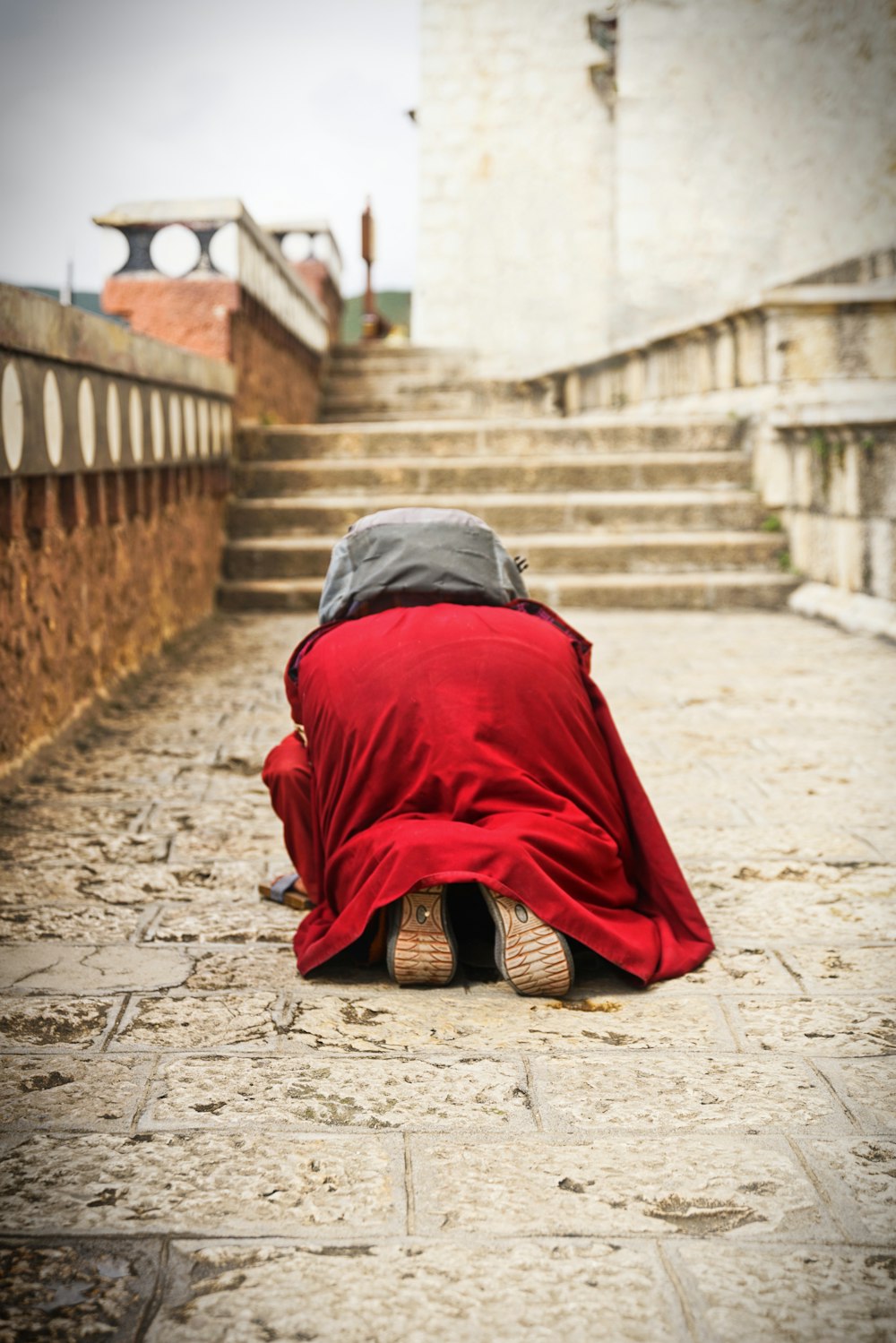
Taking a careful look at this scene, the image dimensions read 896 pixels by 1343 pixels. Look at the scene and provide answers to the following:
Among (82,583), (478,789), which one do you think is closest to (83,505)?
(82,583)

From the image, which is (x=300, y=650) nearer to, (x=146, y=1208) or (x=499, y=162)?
(x=146, y=1208)

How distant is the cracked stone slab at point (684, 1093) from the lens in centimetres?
211

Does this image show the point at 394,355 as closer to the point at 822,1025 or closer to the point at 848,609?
the point at 848,609

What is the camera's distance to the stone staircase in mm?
7816

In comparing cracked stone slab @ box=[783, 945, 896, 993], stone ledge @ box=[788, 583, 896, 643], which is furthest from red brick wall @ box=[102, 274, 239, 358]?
cracked stone slab @ box=[783, 945, 896, 993]

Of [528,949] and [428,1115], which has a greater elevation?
[528,949]

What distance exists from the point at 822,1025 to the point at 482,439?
7.23 meters

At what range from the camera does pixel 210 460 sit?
7.62 metres

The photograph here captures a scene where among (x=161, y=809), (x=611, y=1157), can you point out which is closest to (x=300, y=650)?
(x=161, y=809)

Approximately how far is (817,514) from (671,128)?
8.29m

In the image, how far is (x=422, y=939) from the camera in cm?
264

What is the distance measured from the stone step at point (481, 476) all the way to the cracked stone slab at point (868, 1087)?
666 centimetres

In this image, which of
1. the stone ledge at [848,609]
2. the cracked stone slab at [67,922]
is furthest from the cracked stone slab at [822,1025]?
the stone ledge at [848,609]

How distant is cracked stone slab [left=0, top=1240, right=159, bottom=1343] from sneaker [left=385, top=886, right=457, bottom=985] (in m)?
0.96
